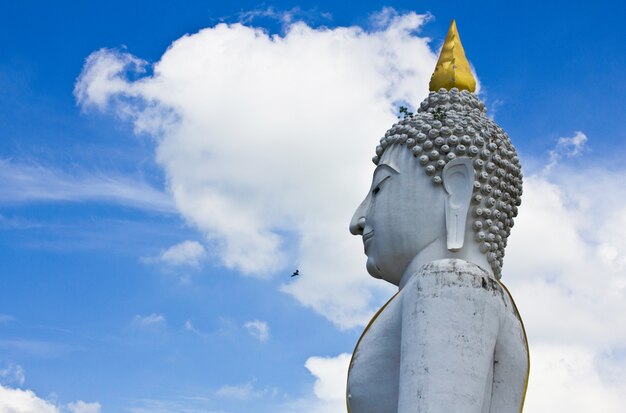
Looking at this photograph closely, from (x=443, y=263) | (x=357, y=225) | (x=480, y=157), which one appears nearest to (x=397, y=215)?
(x=357, y=225)

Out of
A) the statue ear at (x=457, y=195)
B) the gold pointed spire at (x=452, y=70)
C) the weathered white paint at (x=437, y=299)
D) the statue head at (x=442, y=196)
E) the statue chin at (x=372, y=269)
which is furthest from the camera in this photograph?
the gold pointed spire at (x=452, y=70)

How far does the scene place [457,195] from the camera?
10.1m

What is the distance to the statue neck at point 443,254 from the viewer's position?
32.8 ft

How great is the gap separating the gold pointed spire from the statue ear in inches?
58.0

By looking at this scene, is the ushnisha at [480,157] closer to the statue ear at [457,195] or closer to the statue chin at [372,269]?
the statue ear at [457,195]

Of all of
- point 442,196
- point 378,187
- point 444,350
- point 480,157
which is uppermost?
point 480,157

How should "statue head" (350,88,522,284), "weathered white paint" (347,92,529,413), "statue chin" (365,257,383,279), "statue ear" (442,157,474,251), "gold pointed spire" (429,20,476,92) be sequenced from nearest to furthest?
"weathered white paint" (347,92,529,413) < "statue ear" (442,157,474,251) < "statue head" (350,88,522,284) < "statue chin" (365,257,383,279) < "gold pointed spire" (429,20,476,92)

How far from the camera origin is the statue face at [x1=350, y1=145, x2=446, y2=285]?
1011 centimetres

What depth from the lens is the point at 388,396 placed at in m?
9.54

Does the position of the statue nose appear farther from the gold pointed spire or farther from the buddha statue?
the gold pointed spire

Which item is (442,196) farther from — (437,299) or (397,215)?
(437,299)

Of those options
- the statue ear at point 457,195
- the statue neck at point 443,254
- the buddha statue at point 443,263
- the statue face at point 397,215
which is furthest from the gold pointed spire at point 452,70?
the statue neck at point 443,254

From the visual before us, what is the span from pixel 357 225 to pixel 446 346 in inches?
90.2

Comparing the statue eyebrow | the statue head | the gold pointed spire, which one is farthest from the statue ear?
the gold pointed spire
